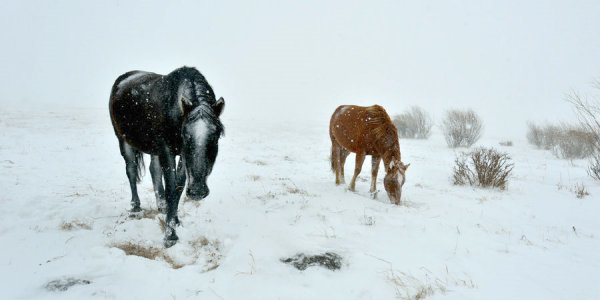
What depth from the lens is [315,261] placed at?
3.46m

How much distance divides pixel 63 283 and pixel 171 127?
6.24ft

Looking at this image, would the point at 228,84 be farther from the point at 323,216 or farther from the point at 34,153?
the point at 323,216

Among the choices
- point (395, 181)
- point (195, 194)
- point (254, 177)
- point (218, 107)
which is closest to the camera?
point (195, 194)

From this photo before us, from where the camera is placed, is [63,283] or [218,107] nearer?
[63,283]

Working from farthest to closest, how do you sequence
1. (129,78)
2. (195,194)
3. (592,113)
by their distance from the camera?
(592,113) < (129,78) < (195,194)

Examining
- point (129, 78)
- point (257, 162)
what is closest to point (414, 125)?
point (257, 162)

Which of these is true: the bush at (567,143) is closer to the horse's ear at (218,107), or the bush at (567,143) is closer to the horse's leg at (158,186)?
the horse's ear at (218,107)

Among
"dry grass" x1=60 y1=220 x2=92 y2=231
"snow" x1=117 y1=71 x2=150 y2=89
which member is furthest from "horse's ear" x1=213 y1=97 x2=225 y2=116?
"dry grass" x1=60 y1=220 x2=92 y2=231

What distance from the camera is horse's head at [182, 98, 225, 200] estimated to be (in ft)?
11.2

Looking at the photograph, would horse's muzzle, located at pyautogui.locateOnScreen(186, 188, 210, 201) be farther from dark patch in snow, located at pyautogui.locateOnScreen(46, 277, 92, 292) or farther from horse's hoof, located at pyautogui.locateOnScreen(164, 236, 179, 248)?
dark patch in snow, located at pyautogui.locateOnScreen(46, 277, 92, 292)

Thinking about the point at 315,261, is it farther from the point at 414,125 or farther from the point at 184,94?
the point at 414,125

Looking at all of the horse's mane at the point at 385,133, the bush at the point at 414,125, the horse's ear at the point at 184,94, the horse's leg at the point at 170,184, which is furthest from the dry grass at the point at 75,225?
the bush at the point at 414,125

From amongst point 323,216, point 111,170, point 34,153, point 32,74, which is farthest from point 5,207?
point 32,74

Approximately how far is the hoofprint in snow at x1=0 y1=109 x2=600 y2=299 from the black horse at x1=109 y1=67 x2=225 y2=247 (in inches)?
25.1
